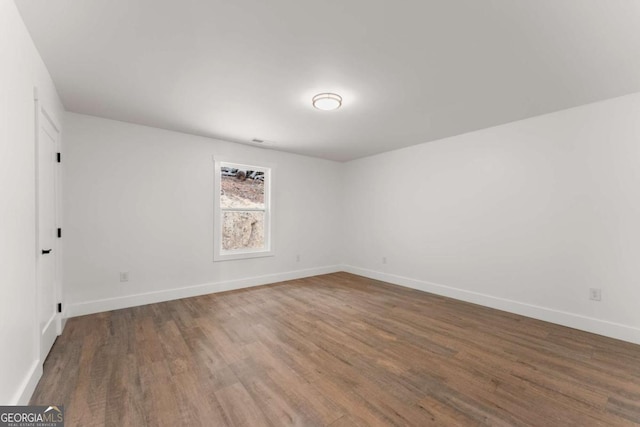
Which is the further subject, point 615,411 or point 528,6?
point 615,411

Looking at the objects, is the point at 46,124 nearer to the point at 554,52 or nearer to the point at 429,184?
the point at 554,52

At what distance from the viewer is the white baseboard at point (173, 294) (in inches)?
133

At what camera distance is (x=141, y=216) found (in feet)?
12.5

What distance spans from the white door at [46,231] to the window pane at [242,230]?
219cm

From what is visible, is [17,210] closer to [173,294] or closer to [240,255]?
[173,294]

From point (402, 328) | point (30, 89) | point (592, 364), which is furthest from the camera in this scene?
point (402, 328)

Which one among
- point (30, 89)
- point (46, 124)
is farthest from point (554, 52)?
point (46, 124)

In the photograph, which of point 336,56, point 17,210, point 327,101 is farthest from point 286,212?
point 17,210

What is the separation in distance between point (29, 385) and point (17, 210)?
1.18 meters

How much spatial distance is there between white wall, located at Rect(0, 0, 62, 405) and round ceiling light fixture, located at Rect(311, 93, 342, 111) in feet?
7.21

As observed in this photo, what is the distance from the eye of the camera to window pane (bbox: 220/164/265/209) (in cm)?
471

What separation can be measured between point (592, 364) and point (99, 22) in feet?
15.1

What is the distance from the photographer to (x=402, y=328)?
3049 millimetres

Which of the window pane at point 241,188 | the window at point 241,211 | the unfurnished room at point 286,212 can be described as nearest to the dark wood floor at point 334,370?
the unfurnished room at point 286,212
